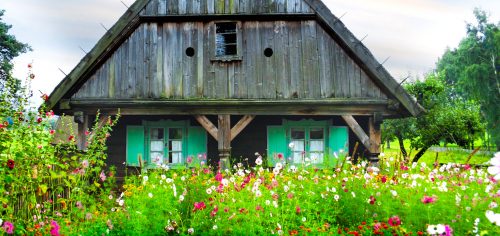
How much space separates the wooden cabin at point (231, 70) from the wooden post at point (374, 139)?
0.9 inches

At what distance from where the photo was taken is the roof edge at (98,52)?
1048cm

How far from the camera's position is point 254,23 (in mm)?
10953

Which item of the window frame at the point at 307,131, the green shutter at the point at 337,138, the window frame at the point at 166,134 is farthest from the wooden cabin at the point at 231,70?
the window frame at the point at 166,134

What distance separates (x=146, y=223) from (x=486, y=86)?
96.5 feet

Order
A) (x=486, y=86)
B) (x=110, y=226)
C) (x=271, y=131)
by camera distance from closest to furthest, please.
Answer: (x=110, y=226)
(x=271, y=131)
(x=486, y=86)

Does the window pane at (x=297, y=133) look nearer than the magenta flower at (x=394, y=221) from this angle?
No

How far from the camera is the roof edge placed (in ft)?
34.4

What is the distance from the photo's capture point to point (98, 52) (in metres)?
10.6

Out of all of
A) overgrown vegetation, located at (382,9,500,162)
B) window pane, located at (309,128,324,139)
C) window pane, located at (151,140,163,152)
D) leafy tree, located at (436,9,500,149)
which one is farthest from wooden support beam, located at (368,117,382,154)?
leafy tree, located at (436,9,500,149)

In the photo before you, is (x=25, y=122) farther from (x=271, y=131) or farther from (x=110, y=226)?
(x=271, y=131)

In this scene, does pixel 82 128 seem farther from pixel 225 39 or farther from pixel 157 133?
pixel 225 39

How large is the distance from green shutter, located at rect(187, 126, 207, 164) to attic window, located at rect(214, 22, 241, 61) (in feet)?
6.59

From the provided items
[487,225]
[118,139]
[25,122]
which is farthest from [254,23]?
[487,225]

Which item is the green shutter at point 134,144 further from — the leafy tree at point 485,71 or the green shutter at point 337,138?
the leafy tree at point 485,71
